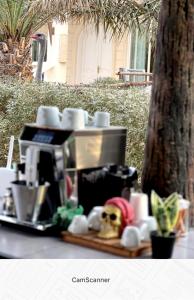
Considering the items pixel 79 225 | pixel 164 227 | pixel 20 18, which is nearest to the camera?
pixel 164 227

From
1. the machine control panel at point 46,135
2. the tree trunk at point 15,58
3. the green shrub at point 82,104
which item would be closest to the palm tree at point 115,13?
the tree trunk at point 15,58

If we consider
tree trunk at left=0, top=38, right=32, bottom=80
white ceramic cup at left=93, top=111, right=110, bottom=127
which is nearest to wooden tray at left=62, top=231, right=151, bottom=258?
white ceramic cup at left=93, top=111, right=110, bottom=127

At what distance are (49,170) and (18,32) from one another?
2477mm

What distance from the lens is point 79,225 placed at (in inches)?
56.6

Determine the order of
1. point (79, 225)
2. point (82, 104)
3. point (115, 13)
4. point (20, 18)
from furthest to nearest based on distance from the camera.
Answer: point (115, 13), point (20, 18), point (82, 104), point (79, 225)

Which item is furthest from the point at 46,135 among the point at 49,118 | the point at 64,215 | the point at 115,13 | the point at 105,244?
the point at 115,13

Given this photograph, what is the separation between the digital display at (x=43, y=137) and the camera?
1439mm

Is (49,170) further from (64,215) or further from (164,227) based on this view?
(164,227)

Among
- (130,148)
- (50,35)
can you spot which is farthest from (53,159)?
(50,35)

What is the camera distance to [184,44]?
1519 millimetres

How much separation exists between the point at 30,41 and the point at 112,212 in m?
2.55

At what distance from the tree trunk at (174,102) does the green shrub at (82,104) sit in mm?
1335

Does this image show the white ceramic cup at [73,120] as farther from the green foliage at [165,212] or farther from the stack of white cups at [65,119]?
the green foliage at [165,212]
